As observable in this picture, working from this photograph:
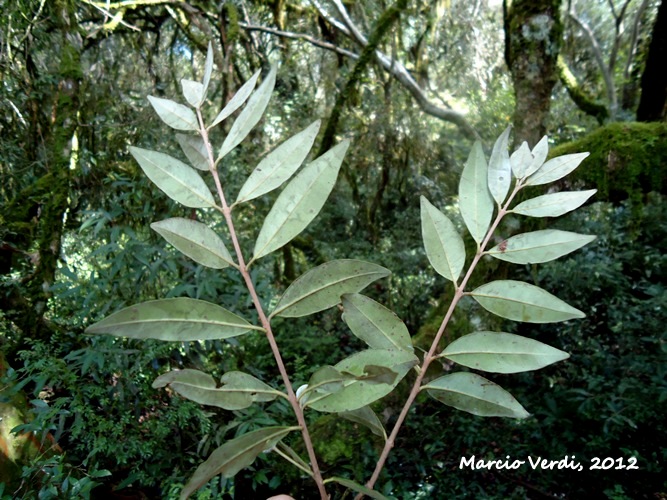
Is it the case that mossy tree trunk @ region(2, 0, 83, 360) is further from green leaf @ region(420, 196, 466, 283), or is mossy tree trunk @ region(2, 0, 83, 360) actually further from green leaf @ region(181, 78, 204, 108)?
green leaf @ region(420, 196, 466, 283)

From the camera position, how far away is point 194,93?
66 centimetres

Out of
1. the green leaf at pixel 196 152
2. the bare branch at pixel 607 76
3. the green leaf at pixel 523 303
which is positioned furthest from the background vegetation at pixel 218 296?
the bare branch at pixel 607 76

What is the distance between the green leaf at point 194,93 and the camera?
25.6 inches

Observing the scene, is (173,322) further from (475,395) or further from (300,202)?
(475,395)

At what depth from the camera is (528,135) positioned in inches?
114

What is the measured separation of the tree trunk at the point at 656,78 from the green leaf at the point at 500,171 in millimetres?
3362

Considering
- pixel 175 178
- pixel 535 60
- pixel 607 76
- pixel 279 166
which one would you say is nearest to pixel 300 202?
pixel 279 166

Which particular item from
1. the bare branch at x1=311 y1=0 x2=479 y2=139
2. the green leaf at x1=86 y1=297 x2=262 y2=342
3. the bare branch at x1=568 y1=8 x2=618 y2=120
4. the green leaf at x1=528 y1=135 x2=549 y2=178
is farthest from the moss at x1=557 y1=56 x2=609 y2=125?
the green leaf at x1=86 y1=297 x2=262 y2=342

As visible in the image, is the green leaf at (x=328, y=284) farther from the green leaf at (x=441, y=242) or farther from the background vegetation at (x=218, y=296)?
the background vegetation at (x=218, y=296)

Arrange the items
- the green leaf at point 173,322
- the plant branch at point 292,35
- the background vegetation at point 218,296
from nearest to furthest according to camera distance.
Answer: the green leaf at point 173,322
the background vegetation at point 218,296
the plant branch at point 292,35

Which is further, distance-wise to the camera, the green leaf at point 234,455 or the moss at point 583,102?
the moss at point 583,102

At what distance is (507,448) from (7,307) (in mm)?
2398

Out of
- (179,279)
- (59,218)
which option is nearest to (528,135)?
(179,279)

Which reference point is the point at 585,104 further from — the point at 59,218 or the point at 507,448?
the point at 59,218
